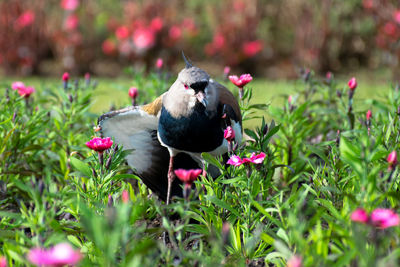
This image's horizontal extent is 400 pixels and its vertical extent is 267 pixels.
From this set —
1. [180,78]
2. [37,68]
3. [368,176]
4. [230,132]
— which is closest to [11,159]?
[180,78]

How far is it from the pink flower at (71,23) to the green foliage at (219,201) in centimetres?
456

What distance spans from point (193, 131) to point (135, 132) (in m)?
0.63

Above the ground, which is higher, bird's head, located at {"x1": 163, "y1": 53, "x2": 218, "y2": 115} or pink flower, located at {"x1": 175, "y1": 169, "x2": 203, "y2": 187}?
bird's head, located at {"x1": 163, "y1": 53, "x2": 218, "y2": 115}

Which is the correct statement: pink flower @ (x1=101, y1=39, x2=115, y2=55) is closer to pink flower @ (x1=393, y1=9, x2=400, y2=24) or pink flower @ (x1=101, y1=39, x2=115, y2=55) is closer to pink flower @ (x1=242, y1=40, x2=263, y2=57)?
pink flower @ (x1=242, y1=40, x2=263, y2=57)

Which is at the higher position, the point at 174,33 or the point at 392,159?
the point at 392,159

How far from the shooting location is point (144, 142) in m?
3.01

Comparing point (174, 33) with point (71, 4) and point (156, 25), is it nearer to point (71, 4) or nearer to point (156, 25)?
point (156, 25)

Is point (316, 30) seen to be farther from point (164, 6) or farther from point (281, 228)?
point (281, 228)

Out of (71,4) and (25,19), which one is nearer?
(25,19)

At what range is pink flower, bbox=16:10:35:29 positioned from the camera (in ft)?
27.3

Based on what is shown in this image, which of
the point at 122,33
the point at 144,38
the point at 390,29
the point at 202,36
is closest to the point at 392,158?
the point at 390,29

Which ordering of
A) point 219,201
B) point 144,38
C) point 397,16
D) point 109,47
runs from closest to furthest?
point 219,201
point 397,16
point 144,38
point 109,47

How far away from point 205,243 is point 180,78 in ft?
2.78

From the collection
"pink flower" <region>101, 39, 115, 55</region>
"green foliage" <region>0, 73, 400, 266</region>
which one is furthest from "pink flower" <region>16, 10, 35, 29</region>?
"green foliage" <region>0, 73, 400, 266</region>
